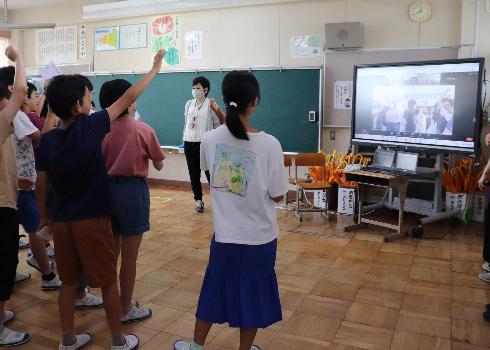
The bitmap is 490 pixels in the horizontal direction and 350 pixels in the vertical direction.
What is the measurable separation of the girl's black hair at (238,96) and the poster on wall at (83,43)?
631 centimetres

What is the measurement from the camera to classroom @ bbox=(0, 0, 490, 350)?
189 cm

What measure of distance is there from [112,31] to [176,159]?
2244 millimetres

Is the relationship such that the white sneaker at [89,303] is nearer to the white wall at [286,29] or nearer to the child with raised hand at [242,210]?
the child with raised hand at [242,210]

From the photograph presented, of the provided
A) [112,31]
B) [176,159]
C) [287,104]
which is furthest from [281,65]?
[112,31]

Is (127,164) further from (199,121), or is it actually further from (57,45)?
(57,45)

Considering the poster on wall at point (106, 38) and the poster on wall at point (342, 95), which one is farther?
the poster on wall at point (106, 38)

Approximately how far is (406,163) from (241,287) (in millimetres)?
3075

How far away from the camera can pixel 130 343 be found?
2244mm

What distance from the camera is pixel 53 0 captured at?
725 centimetres

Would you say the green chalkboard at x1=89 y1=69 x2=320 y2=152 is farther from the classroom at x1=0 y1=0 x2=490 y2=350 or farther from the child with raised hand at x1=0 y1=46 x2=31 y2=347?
the child with raised hand at x1=0 y1=46 x2=31 y2=347

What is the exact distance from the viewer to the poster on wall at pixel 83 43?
727cm

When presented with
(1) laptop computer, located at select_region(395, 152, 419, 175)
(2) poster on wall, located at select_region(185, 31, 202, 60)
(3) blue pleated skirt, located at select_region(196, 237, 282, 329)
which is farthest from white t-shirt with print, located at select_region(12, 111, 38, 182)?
(2) poster on wall, located at select_region(185, 31, 202, 60)

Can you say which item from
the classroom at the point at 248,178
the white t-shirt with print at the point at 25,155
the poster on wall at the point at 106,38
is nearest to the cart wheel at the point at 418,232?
the classroom at the point at 248,178

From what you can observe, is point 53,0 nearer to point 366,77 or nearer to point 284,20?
point 284,20
